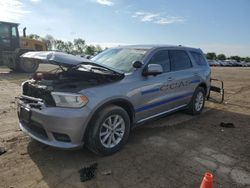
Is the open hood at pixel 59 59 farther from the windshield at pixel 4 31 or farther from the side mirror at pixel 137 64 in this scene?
the windshield at pixel 4 31

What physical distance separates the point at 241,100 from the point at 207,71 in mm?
3154

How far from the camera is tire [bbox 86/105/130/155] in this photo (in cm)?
367

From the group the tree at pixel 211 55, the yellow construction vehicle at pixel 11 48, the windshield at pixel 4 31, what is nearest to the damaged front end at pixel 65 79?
the yellow construction vehicle at pixel 11 48

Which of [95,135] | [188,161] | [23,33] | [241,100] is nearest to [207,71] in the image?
[241,100]

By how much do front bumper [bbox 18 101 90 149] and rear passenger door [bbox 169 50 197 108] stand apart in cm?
244

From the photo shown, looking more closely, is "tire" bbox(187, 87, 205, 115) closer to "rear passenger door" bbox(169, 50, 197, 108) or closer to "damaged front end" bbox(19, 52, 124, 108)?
"rear passenger door" bbox(169, 50, 197, 108)

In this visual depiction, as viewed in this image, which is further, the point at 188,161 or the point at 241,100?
the point at 241,100

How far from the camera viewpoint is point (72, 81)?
4.09 meters

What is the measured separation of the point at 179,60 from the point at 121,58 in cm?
162

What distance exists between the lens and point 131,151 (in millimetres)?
4176

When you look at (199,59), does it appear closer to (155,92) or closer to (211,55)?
(155,92)

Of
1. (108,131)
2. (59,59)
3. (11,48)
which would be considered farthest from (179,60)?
(11,48)

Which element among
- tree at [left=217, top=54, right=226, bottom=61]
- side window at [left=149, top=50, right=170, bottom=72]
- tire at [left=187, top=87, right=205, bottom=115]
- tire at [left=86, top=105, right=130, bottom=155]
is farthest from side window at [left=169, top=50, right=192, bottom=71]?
tree at [left=217, top=54, right=226, bottom=61]

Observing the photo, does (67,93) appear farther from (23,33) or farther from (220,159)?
(23,33)
